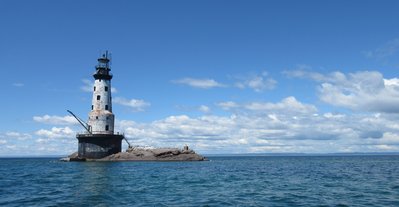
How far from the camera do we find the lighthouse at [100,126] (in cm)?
9256

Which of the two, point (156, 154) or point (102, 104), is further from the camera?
point (156, 154)

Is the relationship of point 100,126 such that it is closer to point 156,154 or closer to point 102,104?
point 102,104

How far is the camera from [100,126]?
92.5 meters

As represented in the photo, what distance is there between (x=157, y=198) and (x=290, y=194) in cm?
1107

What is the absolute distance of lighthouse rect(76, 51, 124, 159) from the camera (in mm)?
92562

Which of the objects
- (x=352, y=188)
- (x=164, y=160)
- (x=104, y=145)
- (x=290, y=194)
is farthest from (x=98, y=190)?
(x=164, y=160)

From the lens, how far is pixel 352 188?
3791cm

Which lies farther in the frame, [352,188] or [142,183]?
[142,183]

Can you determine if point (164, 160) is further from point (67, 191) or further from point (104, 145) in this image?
point (67, 191)

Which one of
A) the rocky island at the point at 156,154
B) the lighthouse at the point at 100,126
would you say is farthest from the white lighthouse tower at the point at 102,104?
the rocky island at the point at 156,154

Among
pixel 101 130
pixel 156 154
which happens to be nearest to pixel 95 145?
pixel 101 130

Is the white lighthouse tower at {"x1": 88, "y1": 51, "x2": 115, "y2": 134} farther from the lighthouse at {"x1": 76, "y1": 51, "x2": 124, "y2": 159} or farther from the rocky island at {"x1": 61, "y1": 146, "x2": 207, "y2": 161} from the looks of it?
the rocky island at {"x1": 61, "y1": 146, "x2": 207, "y2": 161}

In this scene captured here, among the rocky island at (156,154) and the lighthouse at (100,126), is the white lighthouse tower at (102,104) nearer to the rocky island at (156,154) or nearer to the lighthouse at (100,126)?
the lighthouse at (100,126)

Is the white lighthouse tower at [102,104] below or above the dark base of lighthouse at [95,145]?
above
